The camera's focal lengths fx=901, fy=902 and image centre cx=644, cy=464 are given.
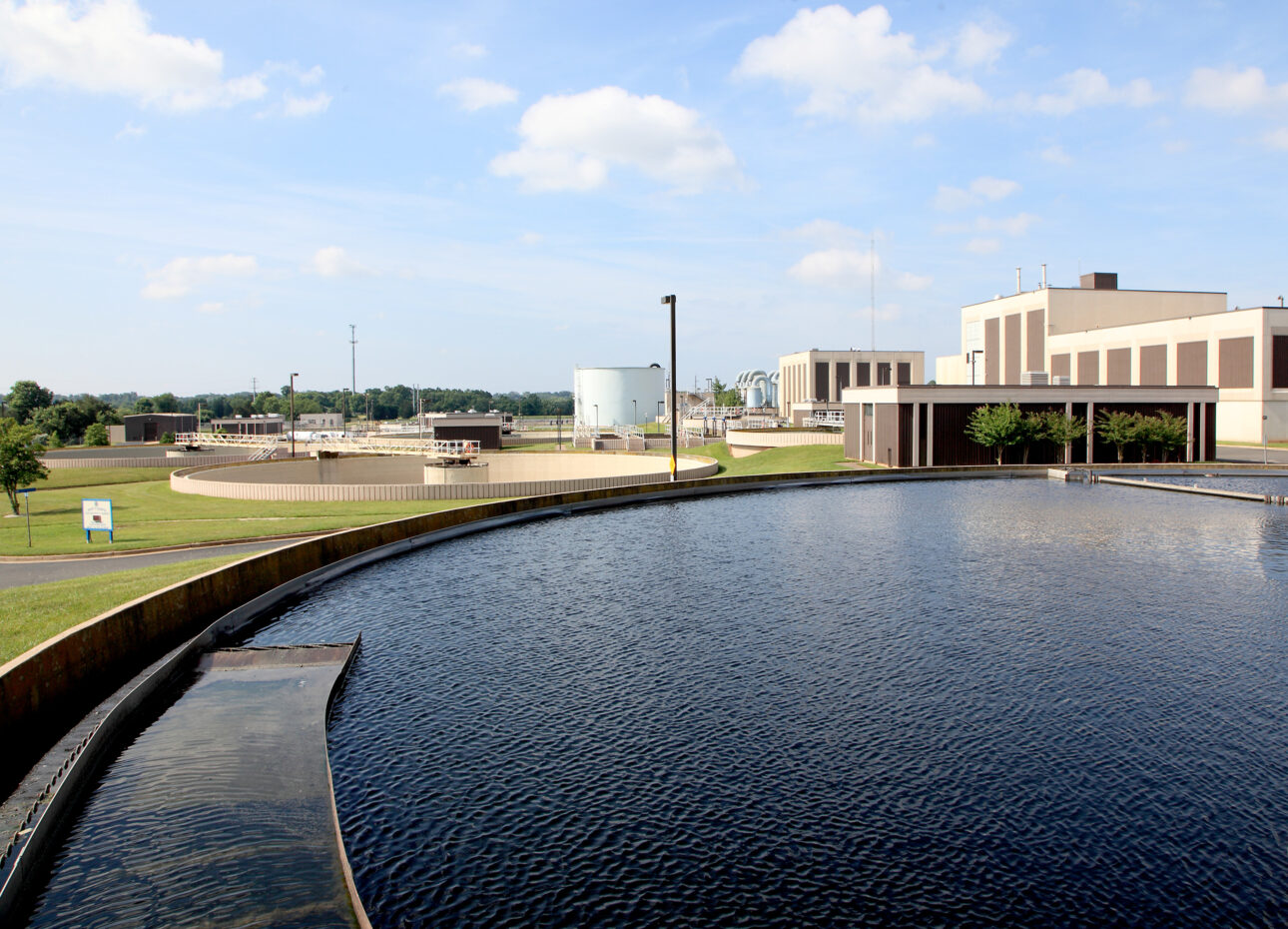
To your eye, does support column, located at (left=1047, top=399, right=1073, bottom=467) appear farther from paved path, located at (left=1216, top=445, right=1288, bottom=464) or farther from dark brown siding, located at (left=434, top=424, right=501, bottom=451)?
dark brown siding, located at (left=434, top=424, right=501, bottom=451)

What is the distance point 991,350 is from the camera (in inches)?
3866

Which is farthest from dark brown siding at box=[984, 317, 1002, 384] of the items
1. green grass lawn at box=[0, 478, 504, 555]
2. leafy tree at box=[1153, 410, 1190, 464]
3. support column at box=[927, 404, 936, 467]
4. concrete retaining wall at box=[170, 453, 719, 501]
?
green grass lawn at box=[0, 478, 504, 555]

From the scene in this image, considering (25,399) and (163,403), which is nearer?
(25,399)

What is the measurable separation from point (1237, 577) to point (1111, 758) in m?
13.1

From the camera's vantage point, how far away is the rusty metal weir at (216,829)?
304 inches

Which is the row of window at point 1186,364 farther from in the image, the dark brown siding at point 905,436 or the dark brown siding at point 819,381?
the dark brown siding at point 819,381

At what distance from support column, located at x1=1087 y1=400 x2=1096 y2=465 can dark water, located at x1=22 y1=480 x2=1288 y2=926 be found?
32.1m

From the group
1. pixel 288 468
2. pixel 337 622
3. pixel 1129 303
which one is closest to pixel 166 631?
pixel 337 622

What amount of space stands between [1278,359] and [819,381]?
78230 millimetres

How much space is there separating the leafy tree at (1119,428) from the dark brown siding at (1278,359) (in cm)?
2293

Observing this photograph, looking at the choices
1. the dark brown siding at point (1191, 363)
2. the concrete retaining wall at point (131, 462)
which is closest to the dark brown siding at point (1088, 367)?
the dark brown siding at point (1191, 363)

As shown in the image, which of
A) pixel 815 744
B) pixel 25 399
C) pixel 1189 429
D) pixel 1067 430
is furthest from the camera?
pixel 25 399

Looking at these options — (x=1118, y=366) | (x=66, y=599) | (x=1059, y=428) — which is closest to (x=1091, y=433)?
(x=1059, y=428)

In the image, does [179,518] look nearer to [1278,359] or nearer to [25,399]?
[1278,359]
